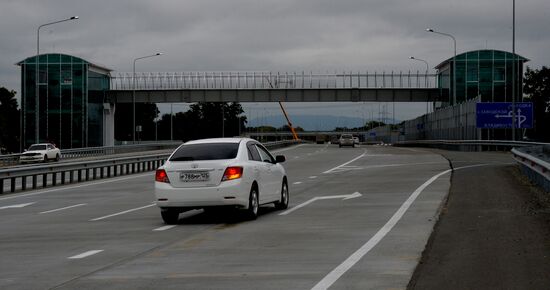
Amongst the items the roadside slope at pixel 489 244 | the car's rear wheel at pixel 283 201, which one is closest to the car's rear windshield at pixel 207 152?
the car's rear wheel at pixel 283 201

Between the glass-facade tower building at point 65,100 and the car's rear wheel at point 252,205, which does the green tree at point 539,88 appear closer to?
the glass-facade tower building at point 65,100

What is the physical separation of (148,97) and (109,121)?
10.6 m

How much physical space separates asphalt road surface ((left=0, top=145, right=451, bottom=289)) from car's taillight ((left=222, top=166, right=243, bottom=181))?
860 millimetres

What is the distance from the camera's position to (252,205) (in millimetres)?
16156

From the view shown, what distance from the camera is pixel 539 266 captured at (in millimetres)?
9602

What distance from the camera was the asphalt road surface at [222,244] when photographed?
9328 millimetres

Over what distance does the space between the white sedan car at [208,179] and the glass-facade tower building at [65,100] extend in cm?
7766

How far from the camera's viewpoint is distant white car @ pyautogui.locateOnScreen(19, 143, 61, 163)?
5769cm

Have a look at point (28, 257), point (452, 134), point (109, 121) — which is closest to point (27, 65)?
point (109, 121)

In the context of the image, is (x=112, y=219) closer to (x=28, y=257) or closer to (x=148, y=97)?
(x=28, y=257)

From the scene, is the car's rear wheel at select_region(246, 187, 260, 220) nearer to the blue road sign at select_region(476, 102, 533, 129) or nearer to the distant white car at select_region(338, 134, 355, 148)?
the blue road sign at select_region(476, 102, 533, 129)

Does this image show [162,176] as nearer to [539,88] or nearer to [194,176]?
[194,176]

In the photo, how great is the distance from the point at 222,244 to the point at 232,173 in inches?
128

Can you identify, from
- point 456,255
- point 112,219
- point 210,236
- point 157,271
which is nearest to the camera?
point 157,271
